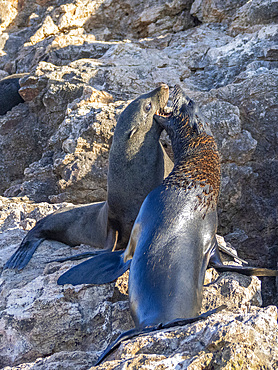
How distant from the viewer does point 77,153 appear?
6.86 metres

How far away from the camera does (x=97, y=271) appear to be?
350cm

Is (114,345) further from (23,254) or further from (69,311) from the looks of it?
(23,254)

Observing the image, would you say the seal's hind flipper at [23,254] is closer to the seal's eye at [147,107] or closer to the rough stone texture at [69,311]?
the rough stone texture at [69,311]

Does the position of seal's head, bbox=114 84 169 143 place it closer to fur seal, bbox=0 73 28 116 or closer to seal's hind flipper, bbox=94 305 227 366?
seal's hind flipper, bbox=94 305 227 366

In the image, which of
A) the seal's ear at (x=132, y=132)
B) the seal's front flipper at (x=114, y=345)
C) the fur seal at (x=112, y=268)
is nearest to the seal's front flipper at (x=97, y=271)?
the fur seal at (x=112, y=268)

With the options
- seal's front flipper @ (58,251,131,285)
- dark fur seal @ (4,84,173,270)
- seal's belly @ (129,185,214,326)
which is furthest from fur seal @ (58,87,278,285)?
dark fur seal @ (4,84,173,270)

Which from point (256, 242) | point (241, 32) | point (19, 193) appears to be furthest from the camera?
point (241, 32)

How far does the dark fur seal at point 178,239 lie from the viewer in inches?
105

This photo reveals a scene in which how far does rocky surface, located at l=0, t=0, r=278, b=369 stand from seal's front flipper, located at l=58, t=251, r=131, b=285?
0.31 ft

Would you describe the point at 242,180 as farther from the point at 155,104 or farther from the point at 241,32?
the point at 241,32

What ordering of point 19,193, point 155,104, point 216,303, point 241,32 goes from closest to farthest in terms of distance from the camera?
point 216,303 → point 155,104 → point 19,193 → point 241,32

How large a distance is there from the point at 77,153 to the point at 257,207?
9.17ft

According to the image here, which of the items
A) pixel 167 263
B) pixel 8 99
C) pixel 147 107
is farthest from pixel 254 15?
pixel 167 263

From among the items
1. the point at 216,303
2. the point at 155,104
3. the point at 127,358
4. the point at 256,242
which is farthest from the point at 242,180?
the point at 127,358
